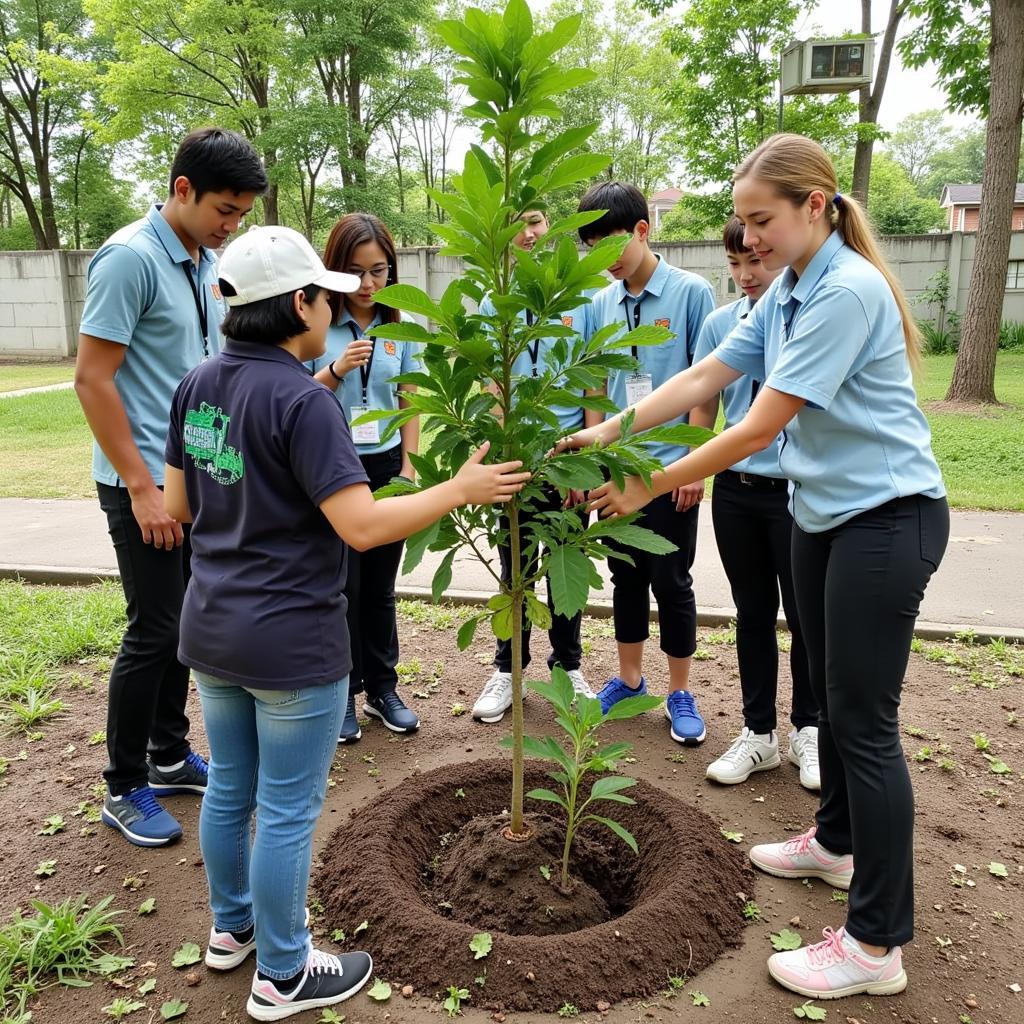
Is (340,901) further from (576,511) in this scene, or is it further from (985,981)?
(985,981)

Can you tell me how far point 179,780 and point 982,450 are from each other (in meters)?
8.71

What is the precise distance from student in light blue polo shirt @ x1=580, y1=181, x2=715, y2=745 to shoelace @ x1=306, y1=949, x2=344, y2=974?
183 cm

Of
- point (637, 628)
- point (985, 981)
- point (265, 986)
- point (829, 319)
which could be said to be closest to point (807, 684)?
point (637, 628)

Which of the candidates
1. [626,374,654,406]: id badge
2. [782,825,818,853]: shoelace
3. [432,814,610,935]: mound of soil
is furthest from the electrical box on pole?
[432,814,610,935]: mound of soil

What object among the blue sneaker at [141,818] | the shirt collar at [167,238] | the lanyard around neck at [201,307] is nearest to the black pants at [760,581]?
the lanyard around neck at [201,307]

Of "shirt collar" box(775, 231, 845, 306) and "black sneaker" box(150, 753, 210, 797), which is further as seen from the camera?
"black sneaker" box(150, 753, 210, 797)

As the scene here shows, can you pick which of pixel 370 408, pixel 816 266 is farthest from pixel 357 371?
pixel 816 266

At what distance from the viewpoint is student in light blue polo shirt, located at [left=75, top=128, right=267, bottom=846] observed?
108 inches

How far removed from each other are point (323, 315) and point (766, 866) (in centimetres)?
224

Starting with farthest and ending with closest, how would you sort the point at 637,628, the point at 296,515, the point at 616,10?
the point at 616,10
the point at 637,628
the point at 296,515

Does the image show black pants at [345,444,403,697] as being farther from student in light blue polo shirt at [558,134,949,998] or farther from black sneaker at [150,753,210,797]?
student in light blue polo shirt at [558,134,949,998]

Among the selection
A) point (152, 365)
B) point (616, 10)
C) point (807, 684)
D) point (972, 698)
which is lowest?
point (972, 698)

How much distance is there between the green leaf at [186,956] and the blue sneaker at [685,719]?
2.09 m

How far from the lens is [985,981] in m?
2.33
